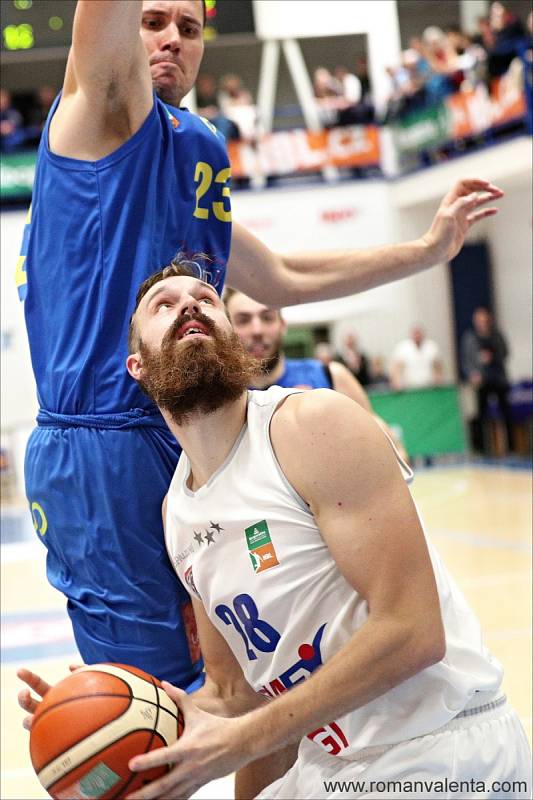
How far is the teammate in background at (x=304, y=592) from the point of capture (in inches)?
94.8

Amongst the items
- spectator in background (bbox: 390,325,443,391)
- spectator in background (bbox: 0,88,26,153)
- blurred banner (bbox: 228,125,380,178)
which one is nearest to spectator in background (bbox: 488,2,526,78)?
blurred banner (bbox: 228,125,380,178)

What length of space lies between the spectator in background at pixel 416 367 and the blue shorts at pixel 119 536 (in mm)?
15417

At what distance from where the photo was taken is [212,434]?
2.83 meters

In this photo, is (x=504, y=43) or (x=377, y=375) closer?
(x=504, y=43)

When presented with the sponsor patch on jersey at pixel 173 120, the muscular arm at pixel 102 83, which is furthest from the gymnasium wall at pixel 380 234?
the muscular arm at pixel 102 83

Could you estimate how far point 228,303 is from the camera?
6.36m

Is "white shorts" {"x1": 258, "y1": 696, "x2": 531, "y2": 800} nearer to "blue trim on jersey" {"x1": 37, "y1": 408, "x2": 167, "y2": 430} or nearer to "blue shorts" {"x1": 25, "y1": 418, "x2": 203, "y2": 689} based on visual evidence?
"blue shorts" {"x1": 25, "y1": 418, "x2": 203, "y2": 689}

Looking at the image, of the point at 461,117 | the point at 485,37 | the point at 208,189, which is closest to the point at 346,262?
the point at 208,189

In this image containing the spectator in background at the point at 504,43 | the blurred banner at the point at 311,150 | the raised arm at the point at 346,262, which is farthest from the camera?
the blurred banner at the point at 311,150

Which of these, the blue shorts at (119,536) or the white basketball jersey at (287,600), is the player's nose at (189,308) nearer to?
the white basketball jersey at (287,600)

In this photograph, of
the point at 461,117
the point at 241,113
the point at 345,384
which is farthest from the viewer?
the point at 241,113

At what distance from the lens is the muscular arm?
276cm

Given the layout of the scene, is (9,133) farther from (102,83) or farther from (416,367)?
(102,83)

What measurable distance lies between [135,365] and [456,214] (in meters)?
1.62
